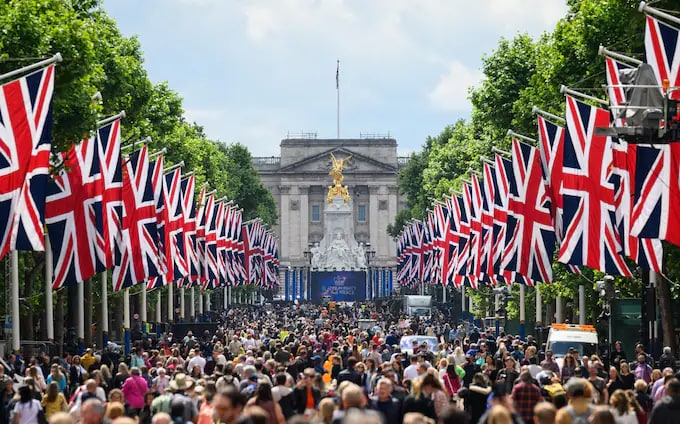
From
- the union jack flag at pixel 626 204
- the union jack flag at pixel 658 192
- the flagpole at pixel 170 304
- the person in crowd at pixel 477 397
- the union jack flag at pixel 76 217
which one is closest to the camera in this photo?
the person in crowd at pixel 477 397

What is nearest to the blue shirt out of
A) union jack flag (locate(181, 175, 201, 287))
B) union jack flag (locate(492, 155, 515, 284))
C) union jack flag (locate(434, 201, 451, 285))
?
union jack flag (locate(492, 155, 515, 284))

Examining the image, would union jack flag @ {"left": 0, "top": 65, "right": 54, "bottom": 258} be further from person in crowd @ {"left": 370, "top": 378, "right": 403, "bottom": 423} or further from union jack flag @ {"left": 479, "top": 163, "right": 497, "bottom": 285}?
union jack flag @ {"left": 479, "top": 163, "right": 497, "bottom": 285}

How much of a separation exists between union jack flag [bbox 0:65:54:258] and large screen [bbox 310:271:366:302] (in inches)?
4459

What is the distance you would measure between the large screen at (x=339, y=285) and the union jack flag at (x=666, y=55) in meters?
117

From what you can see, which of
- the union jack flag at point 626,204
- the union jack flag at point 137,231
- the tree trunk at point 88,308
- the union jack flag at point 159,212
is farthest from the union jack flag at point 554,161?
the tree trunk at point 88,308

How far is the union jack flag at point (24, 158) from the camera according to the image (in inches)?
1081

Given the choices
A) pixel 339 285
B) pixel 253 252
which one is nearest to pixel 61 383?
pixel 253 252

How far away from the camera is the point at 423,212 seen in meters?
121

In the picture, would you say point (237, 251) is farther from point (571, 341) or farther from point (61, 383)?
point (61, 383)

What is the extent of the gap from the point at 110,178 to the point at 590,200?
1071 cm

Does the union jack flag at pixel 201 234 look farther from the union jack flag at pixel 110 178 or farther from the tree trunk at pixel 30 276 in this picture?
the union jack flag at pixel 110 178

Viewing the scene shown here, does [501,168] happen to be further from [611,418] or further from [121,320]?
[611,418]

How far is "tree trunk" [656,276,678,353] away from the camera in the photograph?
127 feet

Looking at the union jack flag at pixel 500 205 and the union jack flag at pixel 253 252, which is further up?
the union jack flag at pixel 253 252
